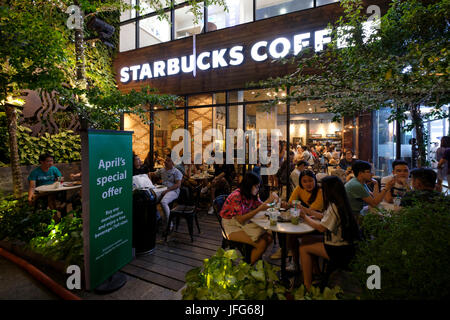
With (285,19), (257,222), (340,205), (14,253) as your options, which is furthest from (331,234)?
(285,19)

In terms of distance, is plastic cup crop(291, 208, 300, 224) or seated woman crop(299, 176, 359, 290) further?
plastic cup crop(291, 208, 300, 224)

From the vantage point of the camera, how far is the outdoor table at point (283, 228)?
106 inches

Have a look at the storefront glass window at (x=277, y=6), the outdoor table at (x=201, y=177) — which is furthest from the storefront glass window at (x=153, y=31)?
the outdoor table at (x=201, y=177)

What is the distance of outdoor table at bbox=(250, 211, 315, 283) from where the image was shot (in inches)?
106

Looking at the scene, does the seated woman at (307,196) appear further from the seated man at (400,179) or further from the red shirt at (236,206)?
the seated man at (400,179)

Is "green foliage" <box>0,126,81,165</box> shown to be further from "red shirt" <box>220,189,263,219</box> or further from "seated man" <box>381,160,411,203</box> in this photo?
"seated man" <box>381,160,411,203</box>

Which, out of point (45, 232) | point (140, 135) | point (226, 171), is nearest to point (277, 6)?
point (226, 171)

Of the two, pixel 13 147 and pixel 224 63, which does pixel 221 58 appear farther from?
pixel 13 147

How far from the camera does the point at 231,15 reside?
753cm

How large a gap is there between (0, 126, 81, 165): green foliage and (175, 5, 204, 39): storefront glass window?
16.9 feet

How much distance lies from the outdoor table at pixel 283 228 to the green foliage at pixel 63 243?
2300 millimetres

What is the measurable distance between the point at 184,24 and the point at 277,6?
3.41 m

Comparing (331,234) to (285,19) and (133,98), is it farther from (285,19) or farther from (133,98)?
(285,19)

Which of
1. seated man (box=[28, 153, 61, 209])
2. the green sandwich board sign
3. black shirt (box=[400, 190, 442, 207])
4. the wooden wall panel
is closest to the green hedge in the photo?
seated man (box=[28, 153, 61, 209])
